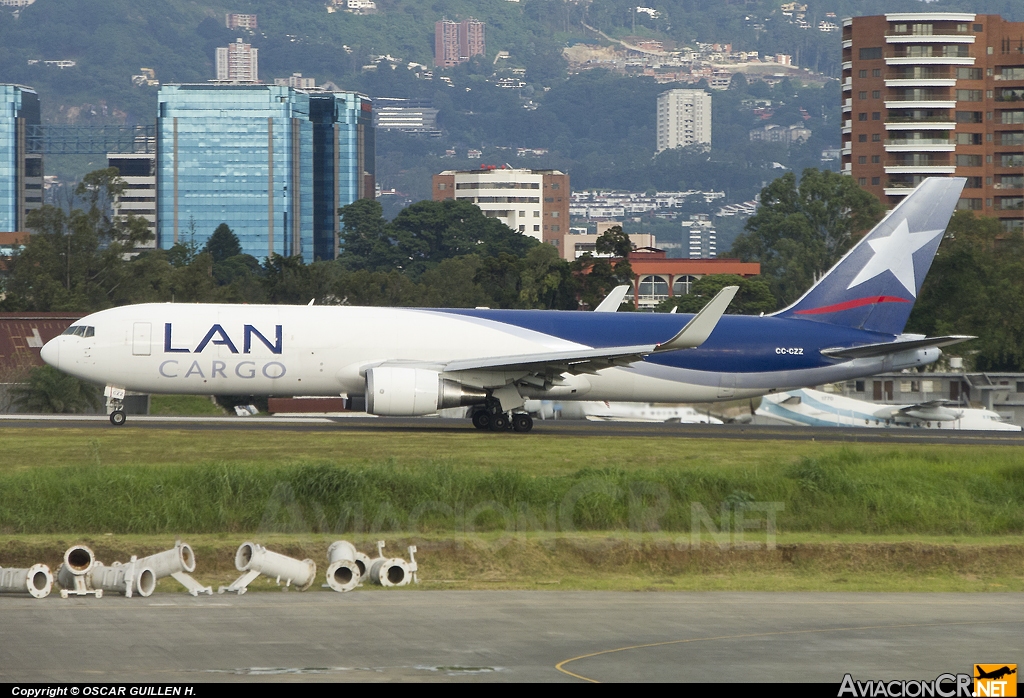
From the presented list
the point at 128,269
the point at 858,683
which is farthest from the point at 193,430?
the point at 128,269

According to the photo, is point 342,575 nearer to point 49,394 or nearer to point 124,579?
point 124,579

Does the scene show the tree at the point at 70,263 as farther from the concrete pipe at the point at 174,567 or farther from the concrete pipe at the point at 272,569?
the concrete pipe at the point at 272,569

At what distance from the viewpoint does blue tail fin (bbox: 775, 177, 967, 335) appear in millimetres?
41344

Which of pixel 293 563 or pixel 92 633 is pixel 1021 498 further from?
pixel 92 633

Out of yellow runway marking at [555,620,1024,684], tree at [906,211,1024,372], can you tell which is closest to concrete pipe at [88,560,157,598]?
yellow runway marking at [555,620,1024,684]

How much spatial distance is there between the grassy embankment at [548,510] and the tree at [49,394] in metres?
21.7

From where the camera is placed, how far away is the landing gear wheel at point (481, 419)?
1503 inches

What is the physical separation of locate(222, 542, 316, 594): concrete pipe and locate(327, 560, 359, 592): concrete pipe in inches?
14.1

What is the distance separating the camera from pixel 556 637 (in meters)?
16.5

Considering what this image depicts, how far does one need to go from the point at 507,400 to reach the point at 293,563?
17916 millimetres

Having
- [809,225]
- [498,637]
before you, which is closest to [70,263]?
[809,225]

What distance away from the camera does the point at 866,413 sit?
55.7m

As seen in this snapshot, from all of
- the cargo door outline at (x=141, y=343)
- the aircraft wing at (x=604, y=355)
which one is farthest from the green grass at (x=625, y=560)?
the cargo door outline at (x=141, y=343)

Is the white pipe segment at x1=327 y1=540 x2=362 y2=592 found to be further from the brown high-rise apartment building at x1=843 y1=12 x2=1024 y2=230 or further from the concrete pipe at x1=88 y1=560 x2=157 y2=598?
the brown high-rise apartment building at x1=843 y1=12 x2=1024 y2=230
